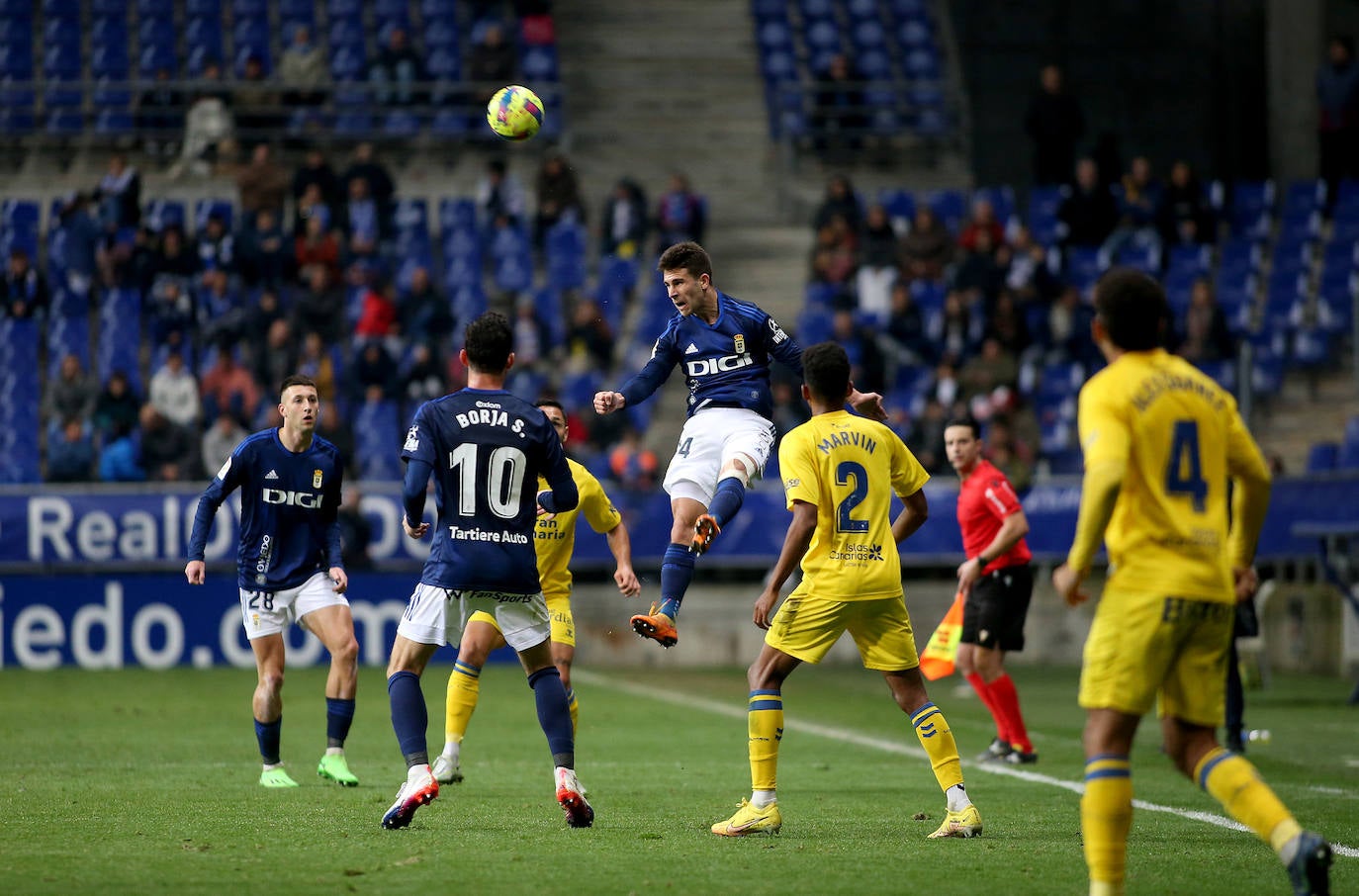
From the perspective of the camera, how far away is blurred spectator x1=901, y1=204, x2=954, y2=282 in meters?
23.7

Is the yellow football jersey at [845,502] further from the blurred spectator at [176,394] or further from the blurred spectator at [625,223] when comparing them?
the blurred spectator at [625,223]

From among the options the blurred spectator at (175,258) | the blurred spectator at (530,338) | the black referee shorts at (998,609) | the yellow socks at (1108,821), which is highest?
the yellow socks at (1108,821)

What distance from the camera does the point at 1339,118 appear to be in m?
24.6

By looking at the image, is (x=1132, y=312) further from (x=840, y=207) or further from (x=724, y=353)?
(x=840, y=207)

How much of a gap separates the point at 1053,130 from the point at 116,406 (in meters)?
13.7

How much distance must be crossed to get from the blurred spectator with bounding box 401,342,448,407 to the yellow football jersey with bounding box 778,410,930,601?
13.7 m

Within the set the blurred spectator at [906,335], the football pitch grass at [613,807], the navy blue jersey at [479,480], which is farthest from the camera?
the blurred spectator at [906,335]

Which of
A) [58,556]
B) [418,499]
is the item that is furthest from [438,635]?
[58,556]

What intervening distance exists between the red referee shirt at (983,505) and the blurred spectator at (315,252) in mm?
13077

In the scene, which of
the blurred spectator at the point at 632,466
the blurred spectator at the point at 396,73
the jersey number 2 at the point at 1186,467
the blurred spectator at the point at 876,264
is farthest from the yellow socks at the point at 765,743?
the blurred spectator at the point at 396,73

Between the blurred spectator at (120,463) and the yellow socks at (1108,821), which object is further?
the blurred spectator at (120,463)

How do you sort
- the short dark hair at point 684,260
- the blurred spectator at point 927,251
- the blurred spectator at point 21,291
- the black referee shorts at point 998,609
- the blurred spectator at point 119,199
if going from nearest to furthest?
1. the short dark hair at point 684,260
2. the black referee shorts at point 998,609
3. the blurred spectator at point 21,291
4. the blurred spectator at point 119,199
5. the blurred spectator at point 927,251

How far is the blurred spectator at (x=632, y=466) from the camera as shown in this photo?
2034 cm

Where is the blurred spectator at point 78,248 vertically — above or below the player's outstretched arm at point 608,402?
below
